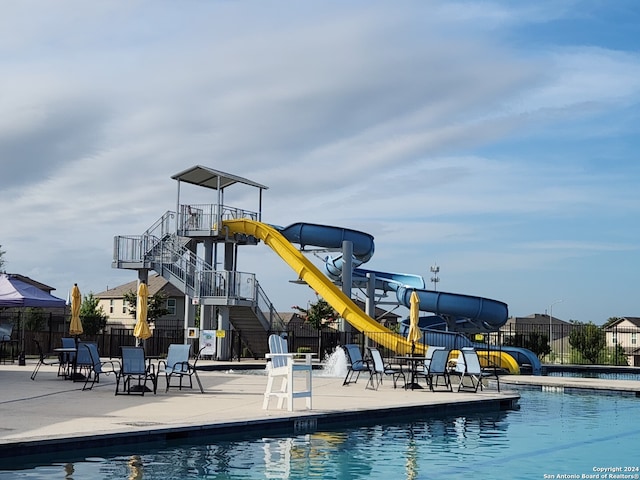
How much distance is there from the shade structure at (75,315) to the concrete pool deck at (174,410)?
178 centimetres

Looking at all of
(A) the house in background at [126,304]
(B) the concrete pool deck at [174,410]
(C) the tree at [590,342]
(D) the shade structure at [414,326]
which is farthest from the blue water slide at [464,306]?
(A) the house in background at [126,304]

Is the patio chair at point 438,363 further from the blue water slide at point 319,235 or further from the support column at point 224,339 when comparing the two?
the blue water slide at point 319,235

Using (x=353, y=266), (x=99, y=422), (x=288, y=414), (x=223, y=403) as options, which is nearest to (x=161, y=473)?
(x=99, y=422)

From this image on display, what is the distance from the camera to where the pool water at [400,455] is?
10.2m

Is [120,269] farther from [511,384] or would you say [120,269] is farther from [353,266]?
[511,384]

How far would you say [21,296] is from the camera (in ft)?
80.3

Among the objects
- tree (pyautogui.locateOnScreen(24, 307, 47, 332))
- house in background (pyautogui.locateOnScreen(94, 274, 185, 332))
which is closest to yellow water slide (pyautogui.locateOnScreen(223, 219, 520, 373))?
tree (pyautogui.locateOnScreen(24, 307, 47, 332))

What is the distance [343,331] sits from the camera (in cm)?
3800

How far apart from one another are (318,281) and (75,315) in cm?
1582

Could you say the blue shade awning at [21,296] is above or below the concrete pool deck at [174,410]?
above

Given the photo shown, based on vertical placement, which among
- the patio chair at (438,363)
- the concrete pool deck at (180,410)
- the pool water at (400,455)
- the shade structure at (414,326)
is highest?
the shade structure at (414,326)

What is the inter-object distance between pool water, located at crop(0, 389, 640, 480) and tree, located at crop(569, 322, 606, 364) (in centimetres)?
2857

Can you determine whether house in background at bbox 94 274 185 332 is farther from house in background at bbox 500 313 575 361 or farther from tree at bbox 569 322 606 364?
tree at bbox 569 322 606 364

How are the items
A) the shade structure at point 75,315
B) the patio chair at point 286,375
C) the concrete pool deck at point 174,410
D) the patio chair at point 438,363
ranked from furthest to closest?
1. the shade structure at point 75,315
2. the patio chair at point 438,363
3. the patio chair at point 286,375
4. the concrete pool deck at point 174,410
